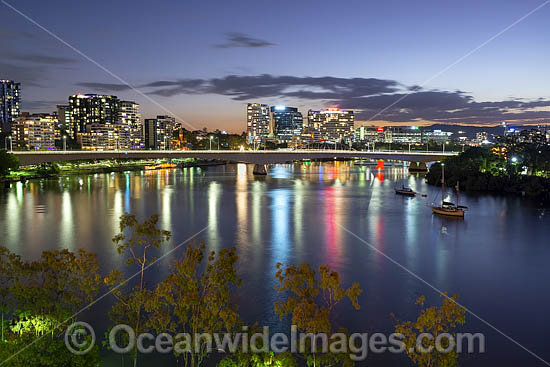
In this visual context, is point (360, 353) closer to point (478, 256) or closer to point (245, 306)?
point (245, 306)

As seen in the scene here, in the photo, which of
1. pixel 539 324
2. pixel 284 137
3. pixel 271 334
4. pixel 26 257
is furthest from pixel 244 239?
pixel 284 137

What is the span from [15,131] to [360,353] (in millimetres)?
148545

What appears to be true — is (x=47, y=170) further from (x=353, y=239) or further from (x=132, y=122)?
(x=132, y=122)

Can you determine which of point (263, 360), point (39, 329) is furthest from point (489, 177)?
point (39, 329)

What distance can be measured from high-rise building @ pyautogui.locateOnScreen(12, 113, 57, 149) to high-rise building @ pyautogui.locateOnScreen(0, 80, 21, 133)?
2041 inches

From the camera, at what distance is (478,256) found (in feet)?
67.4

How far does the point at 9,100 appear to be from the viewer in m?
185

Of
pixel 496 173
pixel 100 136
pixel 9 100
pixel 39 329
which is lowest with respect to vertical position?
pixel 39 329

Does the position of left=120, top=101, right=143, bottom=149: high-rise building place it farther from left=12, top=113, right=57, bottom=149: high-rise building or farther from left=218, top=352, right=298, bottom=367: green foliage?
left=218, top=352, right=298, bottom=367: green foliage

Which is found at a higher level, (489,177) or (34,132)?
(34,132)

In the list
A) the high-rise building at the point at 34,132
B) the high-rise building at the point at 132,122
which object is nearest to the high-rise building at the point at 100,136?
the high-rise building at the point at 132,122

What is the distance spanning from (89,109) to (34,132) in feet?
178

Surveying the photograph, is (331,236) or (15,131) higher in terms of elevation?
(15,131)

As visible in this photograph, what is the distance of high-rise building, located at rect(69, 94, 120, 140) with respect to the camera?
186 m
